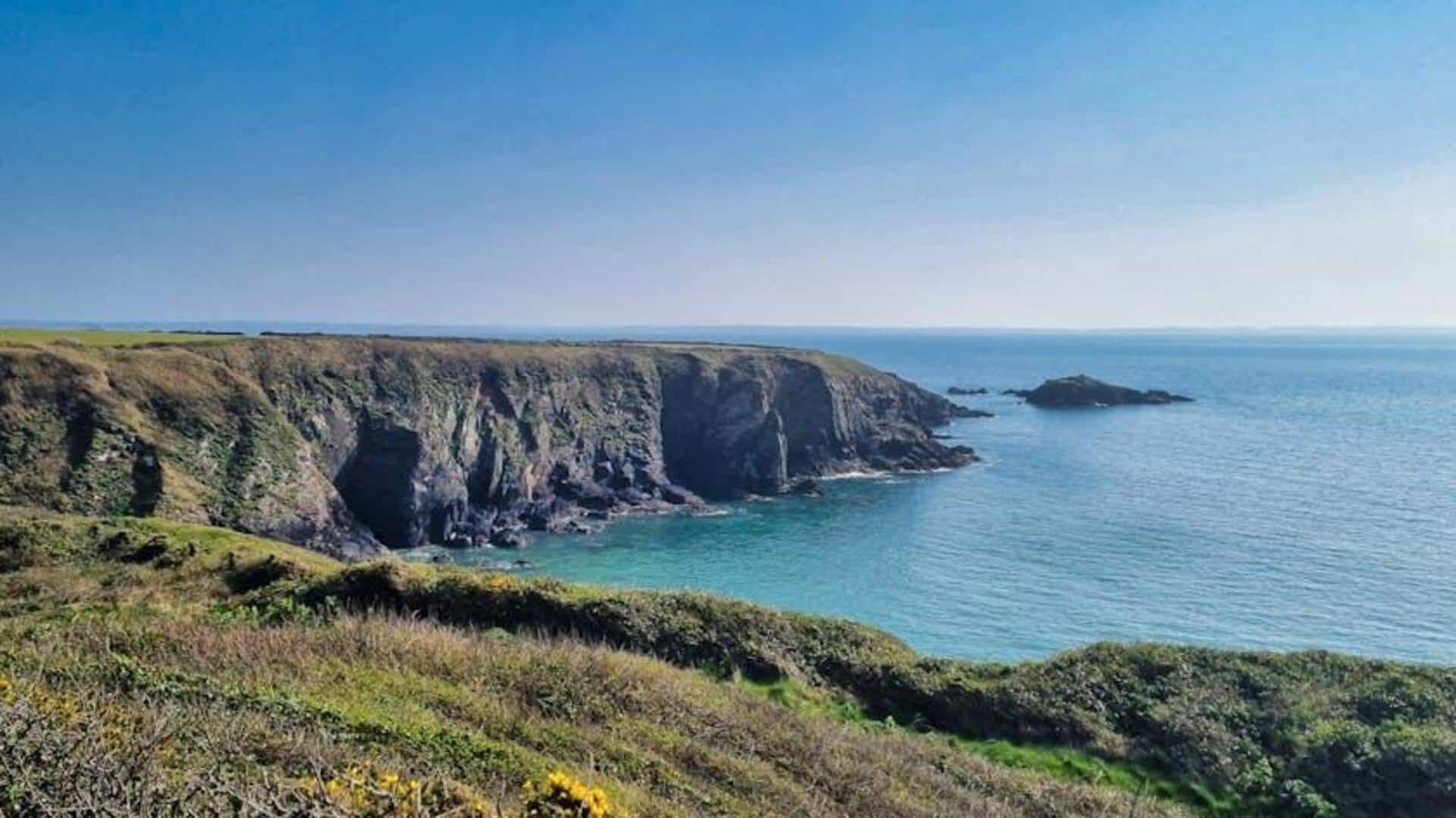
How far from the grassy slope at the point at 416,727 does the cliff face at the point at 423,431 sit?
35702 millimetres

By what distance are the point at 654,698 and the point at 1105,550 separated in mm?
48067

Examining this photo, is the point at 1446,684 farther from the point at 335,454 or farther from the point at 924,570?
the point at 335,454

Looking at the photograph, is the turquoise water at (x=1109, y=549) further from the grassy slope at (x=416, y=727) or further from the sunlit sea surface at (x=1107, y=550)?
the grassy slope at (x=416, y=727)

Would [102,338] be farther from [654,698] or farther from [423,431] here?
[654,698]

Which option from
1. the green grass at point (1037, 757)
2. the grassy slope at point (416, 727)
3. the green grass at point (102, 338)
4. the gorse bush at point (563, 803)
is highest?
the green grass at point (102, 338)

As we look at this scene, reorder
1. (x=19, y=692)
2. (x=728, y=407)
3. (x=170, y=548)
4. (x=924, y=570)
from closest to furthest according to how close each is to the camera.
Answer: (x=19, y=692)
(x=170, y=548)
(x=924, y=570)
(x=728, y=407)

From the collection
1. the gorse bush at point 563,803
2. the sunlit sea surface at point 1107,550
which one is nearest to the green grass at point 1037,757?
the gorse bush at point 563,803

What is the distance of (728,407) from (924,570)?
130 feet

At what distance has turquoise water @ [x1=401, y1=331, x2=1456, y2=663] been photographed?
136ft

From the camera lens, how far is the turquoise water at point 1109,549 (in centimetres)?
4156

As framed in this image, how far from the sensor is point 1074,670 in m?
20.0

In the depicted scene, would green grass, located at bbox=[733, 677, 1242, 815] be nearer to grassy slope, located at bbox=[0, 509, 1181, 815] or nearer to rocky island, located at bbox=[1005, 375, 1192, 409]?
grassy slope, located at bbox=[0, 509, 1181, 815]

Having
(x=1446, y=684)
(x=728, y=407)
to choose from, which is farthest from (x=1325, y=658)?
(x=728, y=407)

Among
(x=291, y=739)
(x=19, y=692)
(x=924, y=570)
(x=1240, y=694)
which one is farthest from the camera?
(x=924, y=570)
